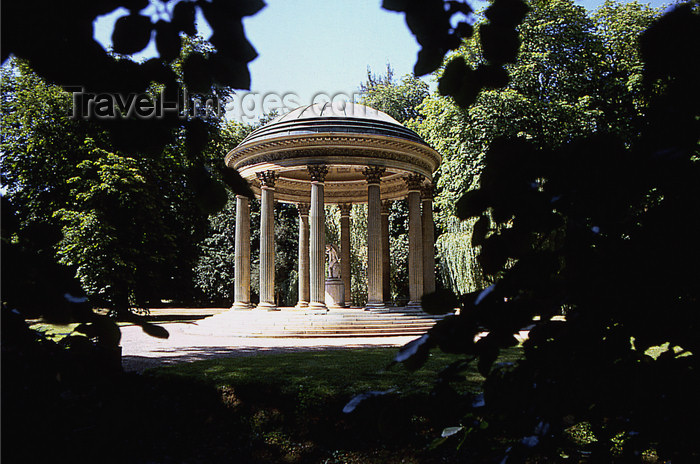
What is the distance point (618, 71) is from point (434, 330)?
30.9m

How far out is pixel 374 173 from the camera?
24.1 meters

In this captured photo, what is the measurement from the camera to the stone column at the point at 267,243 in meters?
24.2

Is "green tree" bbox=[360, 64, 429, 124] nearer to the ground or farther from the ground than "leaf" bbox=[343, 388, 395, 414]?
farther from the ground

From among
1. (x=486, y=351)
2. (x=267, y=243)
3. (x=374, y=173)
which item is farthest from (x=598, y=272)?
(x=267, y=243)

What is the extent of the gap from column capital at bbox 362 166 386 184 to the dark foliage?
22.1 metres

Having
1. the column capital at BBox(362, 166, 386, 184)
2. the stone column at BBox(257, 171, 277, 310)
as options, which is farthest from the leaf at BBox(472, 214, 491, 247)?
the stone column at BBox(257, 171, 277, 310)

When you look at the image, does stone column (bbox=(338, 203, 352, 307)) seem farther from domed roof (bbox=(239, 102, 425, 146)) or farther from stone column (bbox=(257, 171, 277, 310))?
domed roof (bbox=(239, 102, 425, 146))

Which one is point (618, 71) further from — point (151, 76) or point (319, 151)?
point (151, 76)

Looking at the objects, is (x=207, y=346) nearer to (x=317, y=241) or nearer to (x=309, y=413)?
(x=317, y=241)

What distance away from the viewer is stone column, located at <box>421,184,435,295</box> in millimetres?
25578

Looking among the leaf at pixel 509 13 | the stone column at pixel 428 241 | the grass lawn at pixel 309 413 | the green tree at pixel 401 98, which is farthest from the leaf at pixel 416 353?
the green tree at pixel 401 98

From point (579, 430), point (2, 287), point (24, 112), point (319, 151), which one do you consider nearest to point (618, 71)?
point (319, 151)

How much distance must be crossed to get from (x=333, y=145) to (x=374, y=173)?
2.36 m

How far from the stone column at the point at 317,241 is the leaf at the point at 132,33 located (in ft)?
70.5
